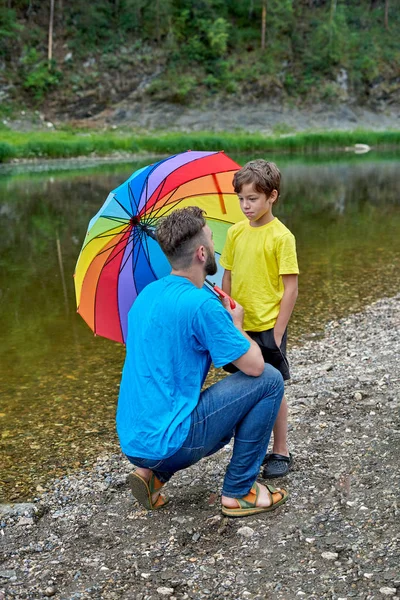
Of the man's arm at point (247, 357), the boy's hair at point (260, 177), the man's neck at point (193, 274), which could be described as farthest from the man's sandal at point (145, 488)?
the boy's hair at point (260, 177)

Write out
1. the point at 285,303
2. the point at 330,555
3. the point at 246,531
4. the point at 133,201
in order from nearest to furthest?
the point at 330,555
the point at 246,531
the point at 285,303
the point at 133,201

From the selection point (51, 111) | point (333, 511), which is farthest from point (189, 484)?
point (51, 111)

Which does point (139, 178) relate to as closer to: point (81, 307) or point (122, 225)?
point (122, 225)

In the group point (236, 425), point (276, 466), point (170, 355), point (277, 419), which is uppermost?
point (170, 355)

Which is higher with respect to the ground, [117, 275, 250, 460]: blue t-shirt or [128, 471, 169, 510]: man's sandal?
[117, 275, 250, 460]: blue t-shirt

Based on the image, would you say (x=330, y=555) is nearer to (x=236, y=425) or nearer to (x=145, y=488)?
(x=236, y=425)

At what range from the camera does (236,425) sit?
14.2 feet

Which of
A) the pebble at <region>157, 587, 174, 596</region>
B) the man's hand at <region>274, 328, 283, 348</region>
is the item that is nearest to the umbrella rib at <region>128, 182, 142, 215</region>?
the man's hand at <region>274, 328, 283, 348</region>

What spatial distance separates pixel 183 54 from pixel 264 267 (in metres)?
56.5

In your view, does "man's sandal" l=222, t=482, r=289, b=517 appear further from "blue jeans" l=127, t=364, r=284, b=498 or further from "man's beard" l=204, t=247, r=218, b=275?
"man's beard" l=204, t=247, r=218, b=275

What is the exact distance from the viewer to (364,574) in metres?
3.65

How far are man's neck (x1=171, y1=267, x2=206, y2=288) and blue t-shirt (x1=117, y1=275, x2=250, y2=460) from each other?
42 mm

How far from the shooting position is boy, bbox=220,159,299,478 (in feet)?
15.1

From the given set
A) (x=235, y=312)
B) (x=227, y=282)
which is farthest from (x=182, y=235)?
(x=227, y=282)
